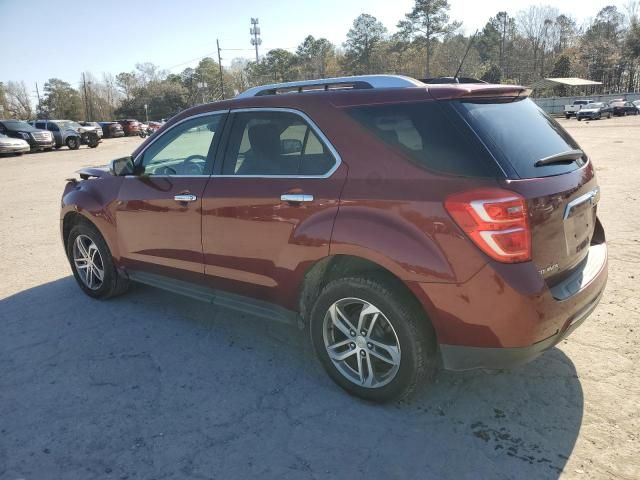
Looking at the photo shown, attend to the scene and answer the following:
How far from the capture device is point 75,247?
504 centimetres

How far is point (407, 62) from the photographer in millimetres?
82812

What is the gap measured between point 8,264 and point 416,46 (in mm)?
82011

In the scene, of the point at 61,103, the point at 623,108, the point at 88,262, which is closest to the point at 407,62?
the point at 623,108

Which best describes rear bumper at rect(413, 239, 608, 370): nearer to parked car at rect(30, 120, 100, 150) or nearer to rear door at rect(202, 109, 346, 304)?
rear door at rect(202, 109, 346, 304)

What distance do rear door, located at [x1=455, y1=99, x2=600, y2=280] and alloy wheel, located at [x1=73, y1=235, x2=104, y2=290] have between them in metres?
3.70

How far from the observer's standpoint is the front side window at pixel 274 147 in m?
3.15

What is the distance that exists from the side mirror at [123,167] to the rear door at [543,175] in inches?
112

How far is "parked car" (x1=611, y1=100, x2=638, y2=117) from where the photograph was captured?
49.8 meters

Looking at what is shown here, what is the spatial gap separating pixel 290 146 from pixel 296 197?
1.30 ft

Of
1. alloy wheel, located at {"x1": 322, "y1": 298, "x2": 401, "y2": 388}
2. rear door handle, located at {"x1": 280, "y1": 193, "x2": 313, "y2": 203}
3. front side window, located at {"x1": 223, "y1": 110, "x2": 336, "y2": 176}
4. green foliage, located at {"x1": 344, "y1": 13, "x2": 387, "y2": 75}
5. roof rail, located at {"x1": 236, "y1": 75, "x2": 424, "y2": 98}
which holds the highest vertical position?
green foliage, located at {"x1": 344, "y1": 13, "x2": 387, "y2": 75}

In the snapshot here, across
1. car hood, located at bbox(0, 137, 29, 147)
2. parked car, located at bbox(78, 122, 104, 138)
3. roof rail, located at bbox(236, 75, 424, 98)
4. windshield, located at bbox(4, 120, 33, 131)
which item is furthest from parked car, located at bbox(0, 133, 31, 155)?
roof rail, located at bbox(236, 75, 424, 98)

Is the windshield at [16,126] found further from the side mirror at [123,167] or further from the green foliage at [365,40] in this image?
the green foliage at [365,40]

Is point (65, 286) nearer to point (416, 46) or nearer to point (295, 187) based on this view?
point (295, 187)

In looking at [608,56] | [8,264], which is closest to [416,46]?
[608,56]
